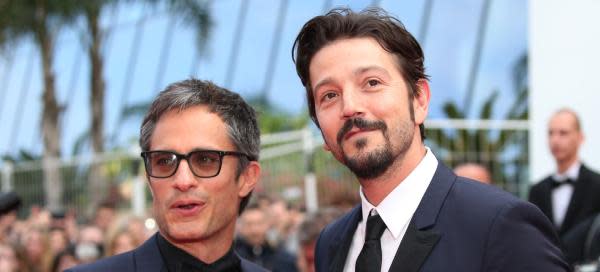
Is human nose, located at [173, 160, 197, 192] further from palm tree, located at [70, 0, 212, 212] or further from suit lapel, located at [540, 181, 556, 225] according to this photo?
palm tree, located at [70, 0, 212, 212]

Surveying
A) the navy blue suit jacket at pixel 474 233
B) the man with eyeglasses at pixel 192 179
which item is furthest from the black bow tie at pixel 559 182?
the navy blue suit jacket at pixel 474 233

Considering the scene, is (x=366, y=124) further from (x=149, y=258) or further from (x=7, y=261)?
(x=7, y=261)

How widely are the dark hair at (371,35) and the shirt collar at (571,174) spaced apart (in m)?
3.10

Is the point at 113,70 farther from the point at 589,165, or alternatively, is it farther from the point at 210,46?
the point at 589,165

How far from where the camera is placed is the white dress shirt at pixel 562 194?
19.6ft

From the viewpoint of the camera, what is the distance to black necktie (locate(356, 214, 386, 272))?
9.59 ft

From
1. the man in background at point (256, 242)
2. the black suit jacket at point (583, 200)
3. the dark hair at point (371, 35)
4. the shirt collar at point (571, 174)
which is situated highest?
the dark hair at point (371, 35)

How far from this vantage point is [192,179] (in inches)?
132

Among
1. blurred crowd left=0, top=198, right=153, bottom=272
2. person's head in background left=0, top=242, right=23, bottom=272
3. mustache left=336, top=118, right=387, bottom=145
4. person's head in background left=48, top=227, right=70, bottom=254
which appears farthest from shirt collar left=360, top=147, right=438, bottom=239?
person's head in background left=48, top=227, right=70, bottom=254

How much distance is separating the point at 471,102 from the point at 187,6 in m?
5.98

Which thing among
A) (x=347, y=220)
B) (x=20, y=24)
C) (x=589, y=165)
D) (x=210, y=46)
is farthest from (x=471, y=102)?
(x=347, y=220)

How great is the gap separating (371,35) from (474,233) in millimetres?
720

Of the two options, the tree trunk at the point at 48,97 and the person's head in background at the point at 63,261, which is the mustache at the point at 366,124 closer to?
the person's head in background at the point at 63,261

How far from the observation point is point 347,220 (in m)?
3.47
